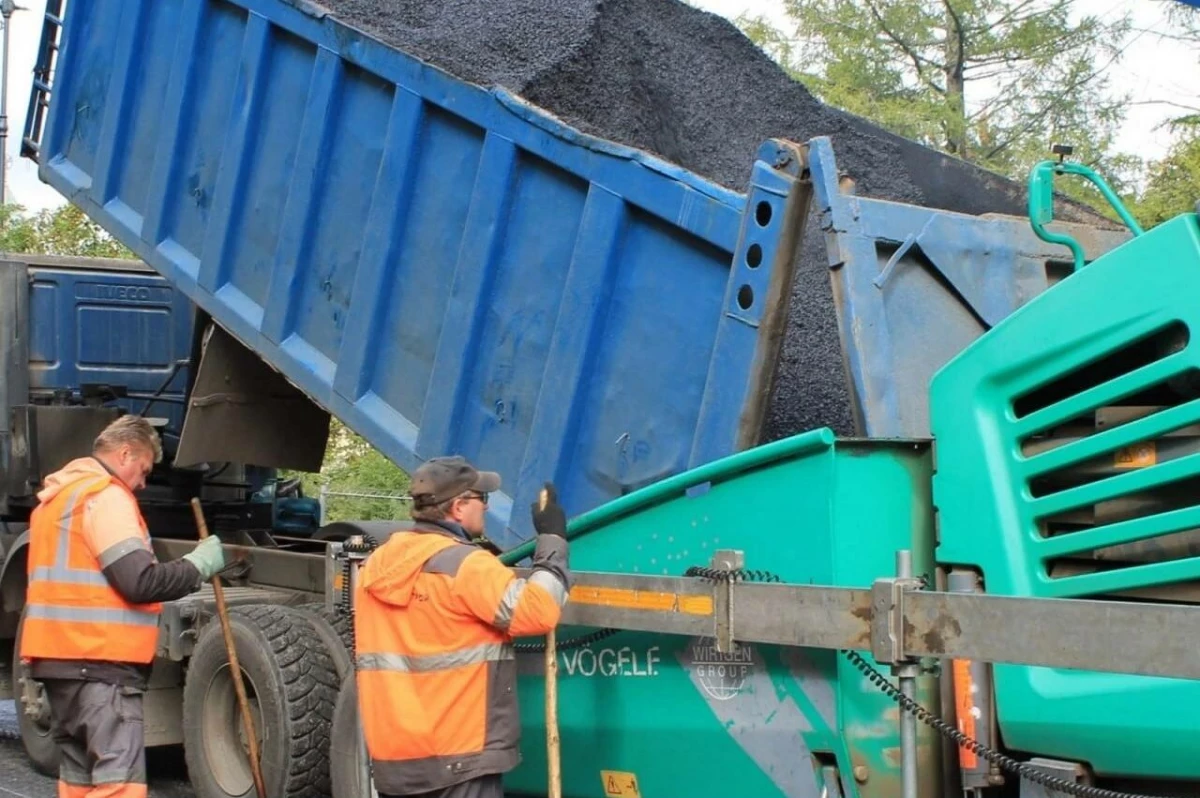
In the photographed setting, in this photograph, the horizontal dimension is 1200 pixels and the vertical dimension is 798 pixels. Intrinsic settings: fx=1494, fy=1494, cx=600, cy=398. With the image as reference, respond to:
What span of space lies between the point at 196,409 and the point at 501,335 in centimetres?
211

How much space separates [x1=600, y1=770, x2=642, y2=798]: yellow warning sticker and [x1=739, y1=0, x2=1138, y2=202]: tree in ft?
45.5

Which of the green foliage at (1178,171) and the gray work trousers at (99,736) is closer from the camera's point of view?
the gray work trousers at (99,736)

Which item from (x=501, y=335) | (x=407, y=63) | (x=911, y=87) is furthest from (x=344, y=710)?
(x=911, y=87)

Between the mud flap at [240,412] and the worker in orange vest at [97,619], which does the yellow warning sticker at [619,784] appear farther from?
the mud flap at [240,412]

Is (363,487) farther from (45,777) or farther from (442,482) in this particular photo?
(442,482)

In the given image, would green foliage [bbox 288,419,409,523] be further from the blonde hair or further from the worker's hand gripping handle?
the worker's hand gripping handle

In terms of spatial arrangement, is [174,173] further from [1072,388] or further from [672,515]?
[1072,388]

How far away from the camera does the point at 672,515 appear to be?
3738 millimetres

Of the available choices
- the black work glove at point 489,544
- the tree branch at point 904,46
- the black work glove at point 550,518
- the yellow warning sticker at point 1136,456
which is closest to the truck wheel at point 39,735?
the black work glove at point 489,544

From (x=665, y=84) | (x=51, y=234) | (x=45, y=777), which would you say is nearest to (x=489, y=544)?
(x=665, y=84)

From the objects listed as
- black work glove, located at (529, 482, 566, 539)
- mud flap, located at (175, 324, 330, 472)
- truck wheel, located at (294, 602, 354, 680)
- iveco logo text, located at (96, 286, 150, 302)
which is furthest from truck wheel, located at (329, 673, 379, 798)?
iveco logo text, located at (96, 286, 150, 302)

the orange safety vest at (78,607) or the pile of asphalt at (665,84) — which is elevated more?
the pile of asphalt at (665,84)

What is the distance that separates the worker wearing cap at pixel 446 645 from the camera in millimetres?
3539

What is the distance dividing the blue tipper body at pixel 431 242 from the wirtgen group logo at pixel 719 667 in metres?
0.55
